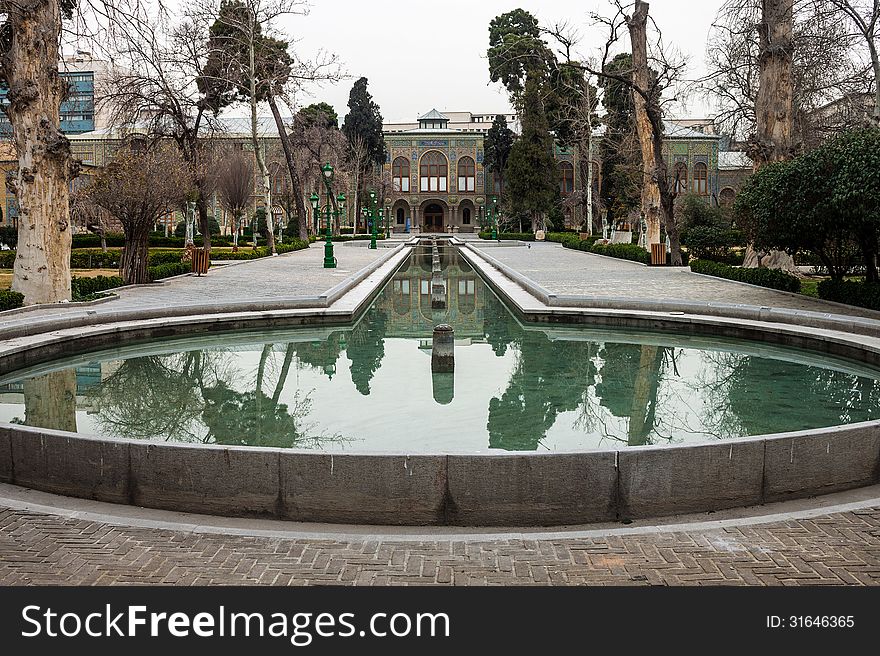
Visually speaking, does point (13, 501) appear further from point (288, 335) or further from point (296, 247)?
point (296, 247)

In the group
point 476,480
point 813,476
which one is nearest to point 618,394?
point 813,476

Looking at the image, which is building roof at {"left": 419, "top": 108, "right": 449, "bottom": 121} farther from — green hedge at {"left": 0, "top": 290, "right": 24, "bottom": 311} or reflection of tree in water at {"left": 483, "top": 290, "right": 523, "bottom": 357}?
green hedge at {"left": 0, "top": 290, "right": 24, "bottom": 311}

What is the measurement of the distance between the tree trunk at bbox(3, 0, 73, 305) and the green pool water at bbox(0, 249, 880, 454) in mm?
3342

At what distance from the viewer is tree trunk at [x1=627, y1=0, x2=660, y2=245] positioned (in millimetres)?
25031

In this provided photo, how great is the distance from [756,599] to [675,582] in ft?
1.22

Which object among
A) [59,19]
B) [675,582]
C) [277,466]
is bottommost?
[675,582]

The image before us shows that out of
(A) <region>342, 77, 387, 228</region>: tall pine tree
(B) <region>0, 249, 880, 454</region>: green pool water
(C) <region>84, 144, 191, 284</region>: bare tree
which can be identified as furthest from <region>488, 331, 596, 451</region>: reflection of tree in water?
(A) <region>342, 77, 387, 228</region>: tall pine tree

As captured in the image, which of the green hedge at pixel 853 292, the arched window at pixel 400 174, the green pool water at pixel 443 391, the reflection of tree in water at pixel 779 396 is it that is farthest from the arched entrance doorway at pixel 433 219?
the reflection of tree in water at pixel 779 396

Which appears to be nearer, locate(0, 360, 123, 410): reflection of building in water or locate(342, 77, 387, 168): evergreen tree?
locate(0, 360, 123, 410): reflection of building in water

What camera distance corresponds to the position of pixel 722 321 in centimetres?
1227

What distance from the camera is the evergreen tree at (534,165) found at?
5272cm

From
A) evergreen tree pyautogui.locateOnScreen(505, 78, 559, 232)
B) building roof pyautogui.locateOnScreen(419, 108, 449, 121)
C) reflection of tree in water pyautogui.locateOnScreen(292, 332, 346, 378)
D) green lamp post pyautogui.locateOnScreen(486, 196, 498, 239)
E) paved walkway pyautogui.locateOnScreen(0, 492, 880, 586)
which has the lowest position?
paved walkway pyautogui.locateOnScreen(0, 492, 880, 586)

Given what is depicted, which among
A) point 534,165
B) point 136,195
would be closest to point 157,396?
point 136,195

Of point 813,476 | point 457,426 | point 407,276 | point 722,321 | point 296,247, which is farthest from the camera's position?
point 296,247
